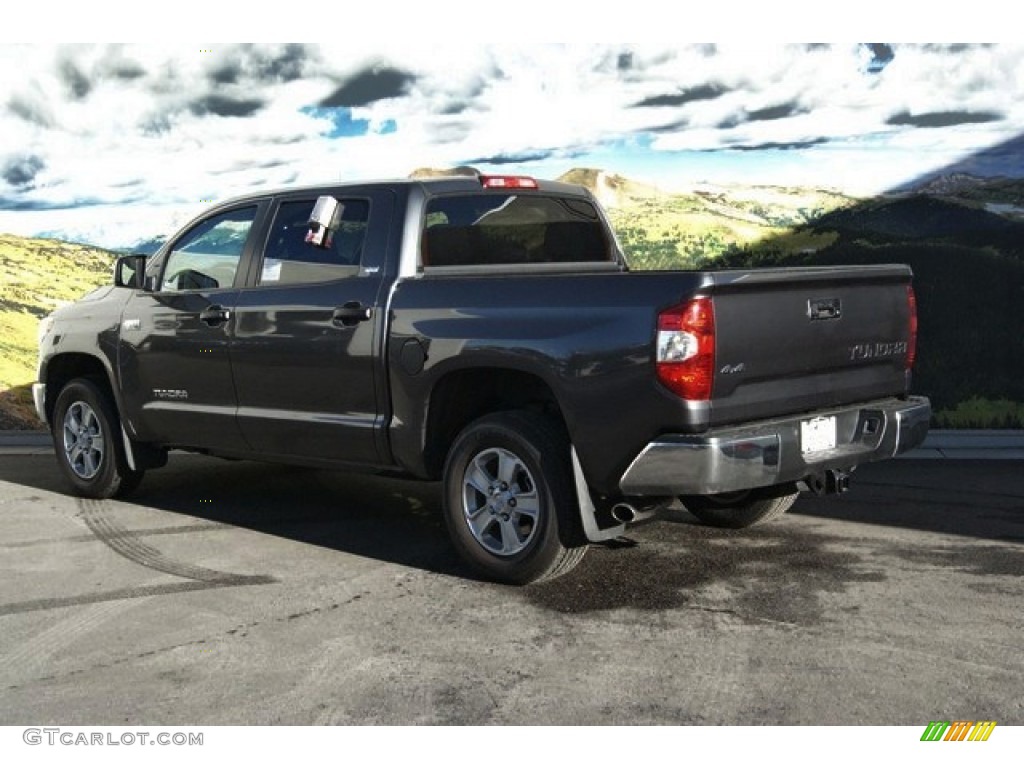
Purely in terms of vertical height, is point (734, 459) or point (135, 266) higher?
point (135, 266)

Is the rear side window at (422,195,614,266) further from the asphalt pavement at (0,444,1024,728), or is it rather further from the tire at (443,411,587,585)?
the asphalt pavement at (0,444,1024,728)

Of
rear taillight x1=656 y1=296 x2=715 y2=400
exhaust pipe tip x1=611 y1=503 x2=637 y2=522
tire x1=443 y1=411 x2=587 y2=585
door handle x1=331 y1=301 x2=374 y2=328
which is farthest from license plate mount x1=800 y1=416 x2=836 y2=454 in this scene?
door handle x1=331 y1=301 x2=374 y2=328

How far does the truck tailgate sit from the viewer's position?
16.6 ft

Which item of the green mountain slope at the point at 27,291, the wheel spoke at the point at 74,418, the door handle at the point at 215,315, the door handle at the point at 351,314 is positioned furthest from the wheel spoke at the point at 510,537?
the green mountain slope at the point at 27,291

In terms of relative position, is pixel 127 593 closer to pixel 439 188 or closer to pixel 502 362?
pixel 502 362

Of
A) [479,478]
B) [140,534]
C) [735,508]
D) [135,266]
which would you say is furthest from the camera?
[135,266]

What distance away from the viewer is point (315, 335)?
20.6ft

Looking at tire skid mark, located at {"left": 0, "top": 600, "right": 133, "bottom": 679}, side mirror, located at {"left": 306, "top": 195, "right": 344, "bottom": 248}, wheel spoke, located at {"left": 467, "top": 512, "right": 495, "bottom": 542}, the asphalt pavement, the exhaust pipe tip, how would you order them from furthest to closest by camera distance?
side mirror, located at {"left": 306, "top": 195, "right": 344, "bottom": 248}
wheel spoke, located at {"left": 467, "top": 512, "right": 495, "bottom": 542}
the exhaust pipe tip
tire skid mark, located at {"left": 0, "top": 600, "right": 133, "bottom": 679}
the asphalt pavement

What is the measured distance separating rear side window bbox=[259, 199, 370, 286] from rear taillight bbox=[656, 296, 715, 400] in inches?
76.8

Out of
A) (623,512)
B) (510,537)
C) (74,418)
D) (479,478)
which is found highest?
(74,418)

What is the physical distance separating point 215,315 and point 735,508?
311 centimetres

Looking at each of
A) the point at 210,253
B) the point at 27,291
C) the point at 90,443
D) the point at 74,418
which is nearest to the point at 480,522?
the point at 210,253

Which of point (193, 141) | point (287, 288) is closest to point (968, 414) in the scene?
point (287, 288)

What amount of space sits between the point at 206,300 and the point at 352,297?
1.24 metres
